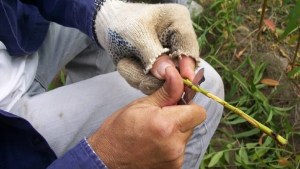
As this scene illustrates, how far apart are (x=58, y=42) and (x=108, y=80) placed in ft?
0.60

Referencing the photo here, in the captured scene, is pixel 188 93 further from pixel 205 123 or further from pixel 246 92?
pixel 246 92

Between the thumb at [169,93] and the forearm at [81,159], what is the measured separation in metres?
0.12

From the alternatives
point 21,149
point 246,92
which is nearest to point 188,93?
point 21,149

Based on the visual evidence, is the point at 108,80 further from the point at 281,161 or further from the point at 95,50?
the point at 281,161

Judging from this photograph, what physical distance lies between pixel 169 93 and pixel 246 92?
2.09ft

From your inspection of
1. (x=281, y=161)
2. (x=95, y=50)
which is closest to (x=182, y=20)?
(x=95, y=50)

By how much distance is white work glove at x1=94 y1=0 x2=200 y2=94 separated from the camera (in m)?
0.80

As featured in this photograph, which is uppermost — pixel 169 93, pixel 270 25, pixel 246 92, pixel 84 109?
pixel 169 93

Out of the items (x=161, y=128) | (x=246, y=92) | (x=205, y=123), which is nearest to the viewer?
(x=161, y=128)

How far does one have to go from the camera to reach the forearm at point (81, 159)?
2.30 ft

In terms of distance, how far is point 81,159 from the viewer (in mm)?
709

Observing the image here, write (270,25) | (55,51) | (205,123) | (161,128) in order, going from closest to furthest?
1. (161,128)
2. (205,123)
3. (55,51)
4. (270,25)

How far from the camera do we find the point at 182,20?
0.84 metres

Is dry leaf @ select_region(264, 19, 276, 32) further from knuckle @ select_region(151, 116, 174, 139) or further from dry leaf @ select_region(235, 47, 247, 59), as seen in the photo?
knuckle @ select_region(151, 116, 174, 139)
